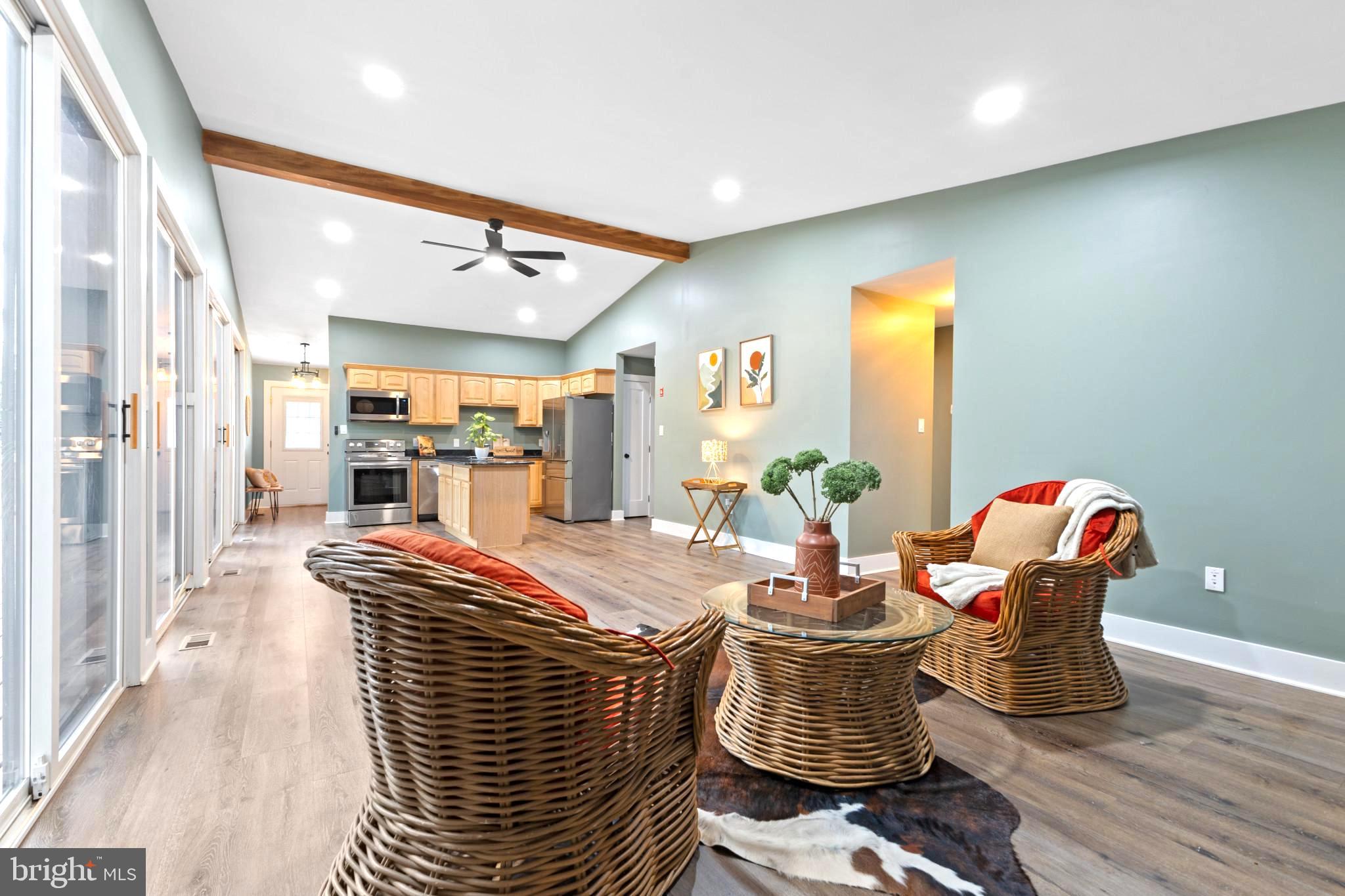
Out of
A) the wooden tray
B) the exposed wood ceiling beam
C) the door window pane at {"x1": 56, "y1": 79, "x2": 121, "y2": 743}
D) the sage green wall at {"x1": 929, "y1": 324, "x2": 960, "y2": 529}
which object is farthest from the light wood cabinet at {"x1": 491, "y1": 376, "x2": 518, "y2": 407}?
the wooden tray

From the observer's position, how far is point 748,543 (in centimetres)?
561

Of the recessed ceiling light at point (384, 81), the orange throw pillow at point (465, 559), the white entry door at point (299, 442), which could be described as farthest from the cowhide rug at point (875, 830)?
the white entry door at point (299, 442)

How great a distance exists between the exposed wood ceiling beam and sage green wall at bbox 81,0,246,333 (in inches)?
9.0

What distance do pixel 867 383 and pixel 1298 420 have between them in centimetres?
250

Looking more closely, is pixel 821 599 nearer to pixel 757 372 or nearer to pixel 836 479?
pixel 836 479

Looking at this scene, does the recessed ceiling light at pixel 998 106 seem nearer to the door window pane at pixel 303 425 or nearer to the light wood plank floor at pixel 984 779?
the light wood plank floor at pixel 984 779

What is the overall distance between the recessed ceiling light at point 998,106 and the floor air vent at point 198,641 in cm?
458

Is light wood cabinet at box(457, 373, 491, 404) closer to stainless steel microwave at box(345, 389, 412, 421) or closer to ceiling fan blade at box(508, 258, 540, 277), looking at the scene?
stainless steel microwave at box(345, 389, 412, 421)

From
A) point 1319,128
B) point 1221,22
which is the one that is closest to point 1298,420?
point 1319,128

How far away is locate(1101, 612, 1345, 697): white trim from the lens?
2535mm

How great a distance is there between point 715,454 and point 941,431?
2180 millimetres

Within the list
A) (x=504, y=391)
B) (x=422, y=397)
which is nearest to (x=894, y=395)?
(x=504, y=391)

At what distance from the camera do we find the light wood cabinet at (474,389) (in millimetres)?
8289

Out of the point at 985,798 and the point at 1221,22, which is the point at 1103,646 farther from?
the point at 1221,22
